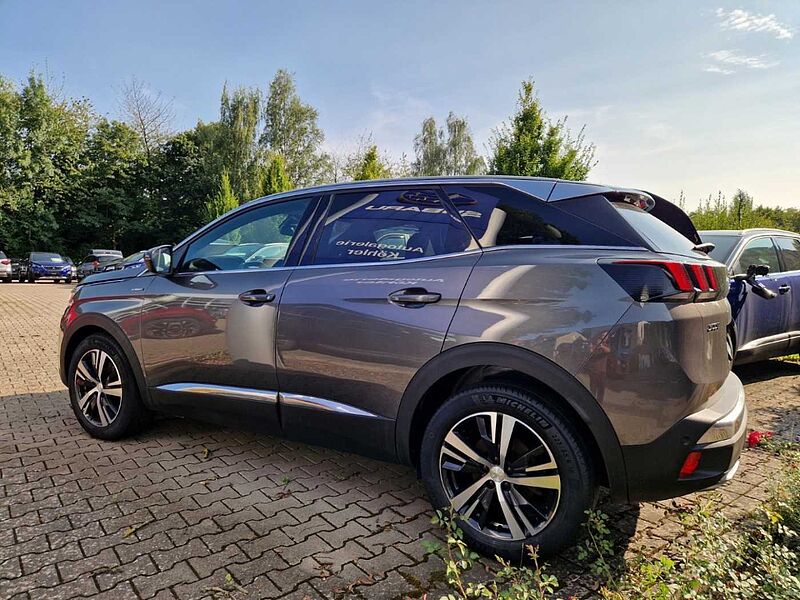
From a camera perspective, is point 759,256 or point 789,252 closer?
point 759,256

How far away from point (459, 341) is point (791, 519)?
5.98 ft

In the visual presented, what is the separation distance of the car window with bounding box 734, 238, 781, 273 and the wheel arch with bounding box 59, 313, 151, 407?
5568 millimetres

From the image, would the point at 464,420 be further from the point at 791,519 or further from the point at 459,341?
the point at 791,519

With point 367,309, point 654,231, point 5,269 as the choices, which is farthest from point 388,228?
point 5,269

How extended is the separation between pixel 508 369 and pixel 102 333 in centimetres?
312

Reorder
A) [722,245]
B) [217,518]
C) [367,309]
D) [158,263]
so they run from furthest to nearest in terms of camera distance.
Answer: [722,245], [158,263], [217,518], [367,309]

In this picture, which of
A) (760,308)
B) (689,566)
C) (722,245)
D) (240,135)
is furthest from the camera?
(240,135)

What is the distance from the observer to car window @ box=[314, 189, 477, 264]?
265cm

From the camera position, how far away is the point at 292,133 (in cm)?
4147

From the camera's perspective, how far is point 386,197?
292 centimetres

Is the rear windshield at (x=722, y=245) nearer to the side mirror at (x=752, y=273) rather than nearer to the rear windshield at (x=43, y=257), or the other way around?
the side mirror at (x=752, y=273)

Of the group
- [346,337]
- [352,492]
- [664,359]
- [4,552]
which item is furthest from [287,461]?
[664,359]

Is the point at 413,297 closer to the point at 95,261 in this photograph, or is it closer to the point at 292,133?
the point at 95,261

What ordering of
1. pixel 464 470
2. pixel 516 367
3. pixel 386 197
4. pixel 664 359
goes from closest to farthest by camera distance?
1. pixel 664 359
2. pixel 516 367
3. pixel 464 470
4. pixel 386 197
